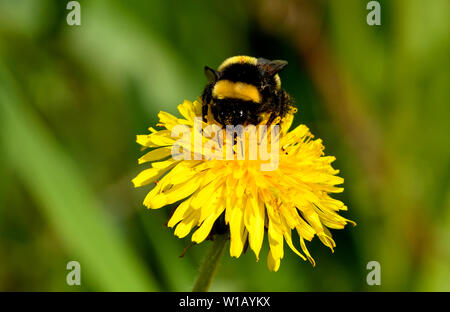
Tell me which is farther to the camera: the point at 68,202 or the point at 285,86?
the point at 285,86

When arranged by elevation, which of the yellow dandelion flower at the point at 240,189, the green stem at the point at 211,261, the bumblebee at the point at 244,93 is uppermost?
the bumblebee at the point at 244,93

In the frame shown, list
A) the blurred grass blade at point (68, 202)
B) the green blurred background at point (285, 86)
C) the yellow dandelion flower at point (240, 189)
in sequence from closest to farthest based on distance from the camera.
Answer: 1. the yellow dandelion flower at point (240, 189)
2. the blurred grass blade at point (68, 202)
3. the green blurred background at point (285, 86)

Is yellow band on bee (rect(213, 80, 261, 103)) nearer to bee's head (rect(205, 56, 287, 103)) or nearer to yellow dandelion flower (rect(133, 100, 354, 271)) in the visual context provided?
bee's head (rect(205, 56, 287, 103))

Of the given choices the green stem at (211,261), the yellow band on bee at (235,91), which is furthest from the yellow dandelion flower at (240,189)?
the yellow band on bee at (235,91)

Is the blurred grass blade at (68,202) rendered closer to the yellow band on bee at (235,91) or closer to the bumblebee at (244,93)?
the bumblebee at (244,93)

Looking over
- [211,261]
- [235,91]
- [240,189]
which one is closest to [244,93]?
[235,91]

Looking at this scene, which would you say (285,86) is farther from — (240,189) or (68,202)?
(240,189)
